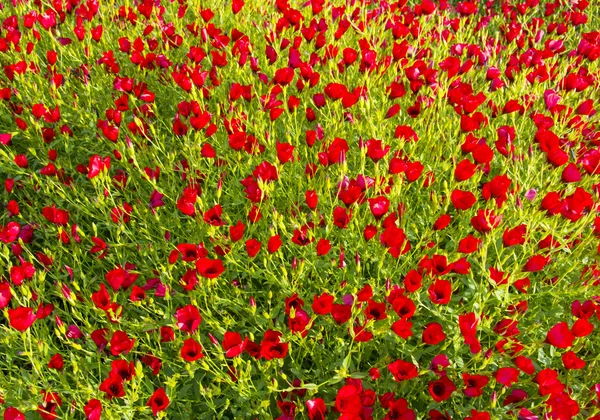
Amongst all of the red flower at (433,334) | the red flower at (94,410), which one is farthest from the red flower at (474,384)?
the red flower at (94,410)

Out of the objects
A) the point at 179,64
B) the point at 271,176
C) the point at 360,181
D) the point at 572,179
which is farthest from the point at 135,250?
the point at 572,179

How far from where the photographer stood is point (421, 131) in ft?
9.02

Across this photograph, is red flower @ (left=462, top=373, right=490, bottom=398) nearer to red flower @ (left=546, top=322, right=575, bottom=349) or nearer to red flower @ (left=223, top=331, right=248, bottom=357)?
red flower @ (left=546, top=322, right=575, bottom=349)

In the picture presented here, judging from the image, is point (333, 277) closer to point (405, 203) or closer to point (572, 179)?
point (405, 203)

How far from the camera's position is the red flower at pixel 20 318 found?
1.57 m

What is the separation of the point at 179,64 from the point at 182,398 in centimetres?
216

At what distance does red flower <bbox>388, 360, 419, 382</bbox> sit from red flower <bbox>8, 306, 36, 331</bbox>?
1.06 metres

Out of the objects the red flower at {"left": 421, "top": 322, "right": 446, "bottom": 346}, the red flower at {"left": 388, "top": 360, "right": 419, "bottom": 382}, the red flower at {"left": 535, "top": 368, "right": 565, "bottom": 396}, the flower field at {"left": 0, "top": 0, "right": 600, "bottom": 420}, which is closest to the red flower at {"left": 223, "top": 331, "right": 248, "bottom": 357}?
the flower field at {"left": 0, "top": 0, "right": 600, "bottom": 420}

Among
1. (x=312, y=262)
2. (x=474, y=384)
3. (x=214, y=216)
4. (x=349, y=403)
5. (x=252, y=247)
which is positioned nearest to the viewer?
(x=349, y=403)

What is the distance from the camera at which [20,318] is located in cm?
161

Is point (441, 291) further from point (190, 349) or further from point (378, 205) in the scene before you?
point (190, 349)

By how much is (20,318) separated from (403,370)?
Answer: 1.13 metres

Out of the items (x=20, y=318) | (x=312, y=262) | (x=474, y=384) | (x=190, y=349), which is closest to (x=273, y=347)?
(x=190, y=349)

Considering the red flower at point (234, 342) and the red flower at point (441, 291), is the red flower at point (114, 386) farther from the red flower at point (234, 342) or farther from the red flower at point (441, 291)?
the red flower at point (441, 291)
